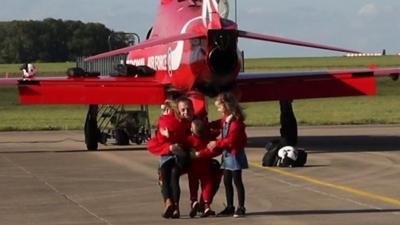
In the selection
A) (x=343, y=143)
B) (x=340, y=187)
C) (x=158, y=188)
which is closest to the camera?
(x=340, y=187)

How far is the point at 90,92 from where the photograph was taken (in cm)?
2406

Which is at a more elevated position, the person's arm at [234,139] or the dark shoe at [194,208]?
the person's arm at [234,139]

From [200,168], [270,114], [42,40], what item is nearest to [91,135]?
[200,168]

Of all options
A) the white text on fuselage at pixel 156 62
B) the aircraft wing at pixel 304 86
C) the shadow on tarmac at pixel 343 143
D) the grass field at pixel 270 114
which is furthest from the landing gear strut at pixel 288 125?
the grass field at pixel 270 114

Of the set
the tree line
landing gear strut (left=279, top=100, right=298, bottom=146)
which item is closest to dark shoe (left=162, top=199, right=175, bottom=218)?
landing gear strut (left=279, top=100, right=298, bottom=146)

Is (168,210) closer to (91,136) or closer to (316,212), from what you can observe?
(316,212)

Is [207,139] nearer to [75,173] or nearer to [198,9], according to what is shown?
[75,173]

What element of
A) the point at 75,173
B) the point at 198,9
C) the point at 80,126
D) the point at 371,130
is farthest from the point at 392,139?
the point at 80,126

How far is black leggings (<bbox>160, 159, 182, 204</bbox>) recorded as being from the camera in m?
13.6

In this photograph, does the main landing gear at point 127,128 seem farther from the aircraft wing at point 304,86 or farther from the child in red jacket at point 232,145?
the child in red jacket at point 232,145

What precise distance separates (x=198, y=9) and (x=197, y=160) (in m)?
10.4

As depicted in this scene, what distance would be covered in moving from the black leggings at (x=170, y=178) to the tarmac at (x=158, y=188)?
33cm

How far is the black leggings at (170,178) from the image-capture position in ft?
44.5

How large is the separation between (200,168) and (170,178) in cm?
40
